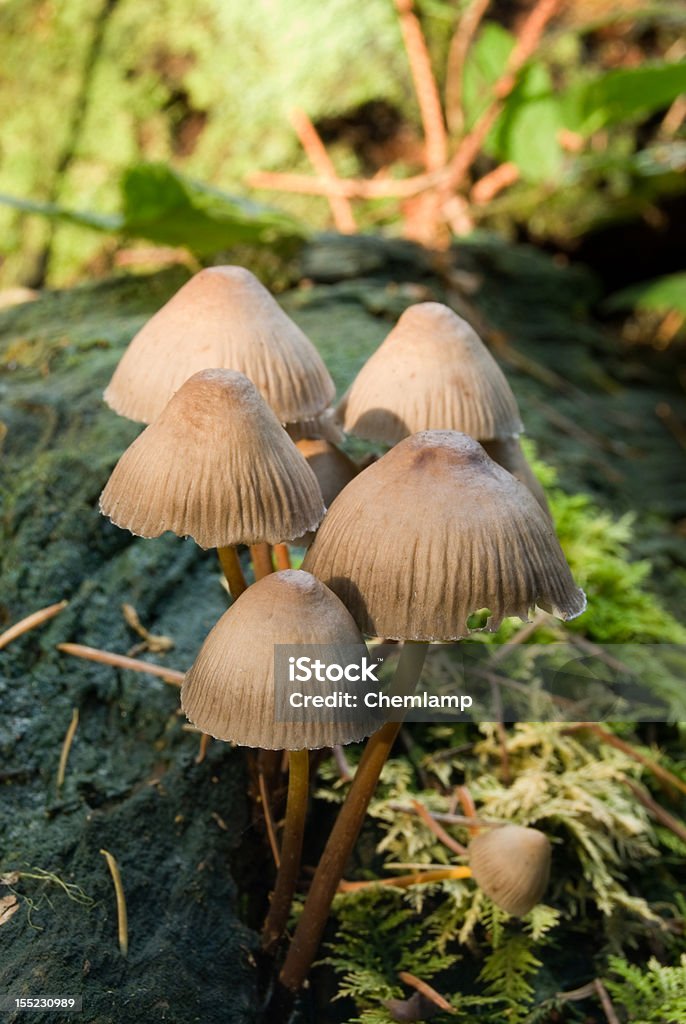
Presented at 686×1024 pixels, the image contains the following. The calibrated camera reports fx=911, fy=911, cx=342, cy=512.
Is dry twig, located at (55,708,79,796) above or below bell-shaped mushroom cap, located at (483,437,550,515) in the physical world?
below

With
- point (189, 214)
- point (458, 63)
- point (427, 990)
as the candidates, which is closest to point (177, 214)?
point (189, 214)

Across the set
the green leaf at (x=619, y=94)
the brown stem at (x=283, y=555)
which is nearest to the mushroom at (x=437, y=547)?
the brown stem at (x=283, y=555)

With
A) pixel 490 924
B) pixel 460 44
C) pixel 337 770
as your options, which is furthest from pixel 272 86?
pixel 490 924

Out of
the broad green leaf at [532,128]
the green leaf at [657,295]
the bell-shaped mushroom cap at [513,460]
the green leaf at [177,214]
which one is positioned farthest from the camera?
the green leaf at [657,295]

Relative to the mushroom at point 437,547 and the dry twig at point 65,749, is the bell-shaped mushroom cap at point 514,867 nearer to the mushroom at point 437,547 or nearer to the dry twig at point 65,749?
the mushroom at point 437,547

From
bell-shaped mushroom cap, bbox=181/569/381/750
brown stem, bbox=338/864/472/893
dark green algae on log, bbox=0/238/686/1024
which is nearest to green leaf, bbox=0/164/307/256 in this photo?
dark green algae on log, bbox=0/238/686/1024

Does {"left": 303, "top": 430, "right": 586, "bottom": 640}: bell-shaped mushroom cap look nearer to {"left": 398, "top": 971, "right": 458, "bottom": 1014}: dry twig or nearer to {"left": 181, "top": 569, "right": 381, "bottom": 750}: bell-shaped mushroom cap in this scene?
{"left": 181, "top": 569, "right": 381, "bottom": 750}: bell-shaped mushroom cap
